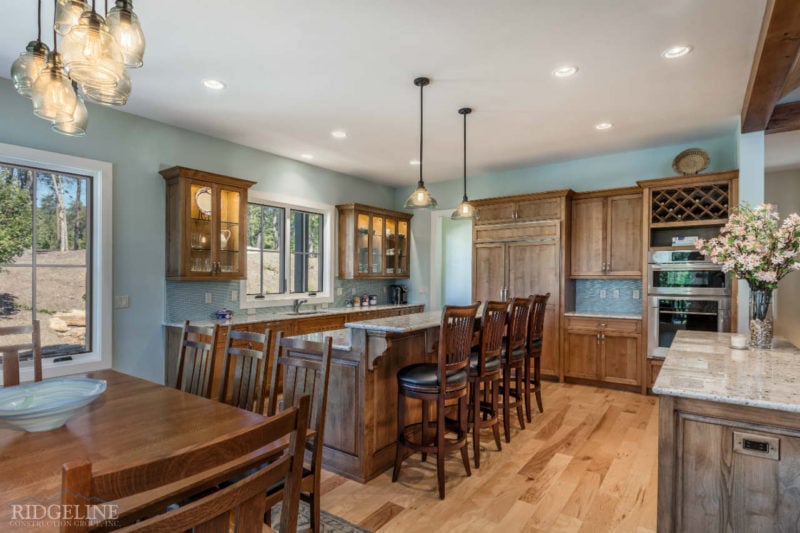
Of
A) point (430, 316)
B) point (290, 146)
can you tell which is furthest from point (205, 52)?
point (430, 316)

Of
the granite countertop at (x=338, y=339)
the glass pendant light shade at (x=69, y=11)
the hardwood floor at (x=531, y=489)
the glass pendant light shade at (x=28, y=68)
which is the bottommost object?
the hardwood floor at (x=531, y=489)

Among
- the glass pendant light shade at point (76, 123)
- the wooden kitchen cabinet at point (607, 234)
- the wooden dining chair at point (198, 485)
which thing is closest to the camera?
the wooden dining chair at point (198, 485)

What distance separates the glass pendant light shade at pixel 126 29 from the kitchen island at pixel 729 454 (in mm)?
2329

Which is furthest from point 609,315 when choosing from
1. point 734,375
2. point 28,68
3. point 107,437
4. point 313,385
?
point 28,68

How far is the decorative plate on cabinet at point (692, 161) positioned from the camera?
14.7 feet

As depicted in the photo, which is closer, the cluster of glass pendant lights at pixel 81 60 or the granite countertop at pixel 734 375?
the cluster of glass pendant lights at pixel 81 60

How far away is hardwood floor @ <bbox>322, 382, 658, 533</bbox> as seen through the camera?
2.32 meters

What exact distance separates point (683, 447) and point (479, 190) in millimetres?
4945

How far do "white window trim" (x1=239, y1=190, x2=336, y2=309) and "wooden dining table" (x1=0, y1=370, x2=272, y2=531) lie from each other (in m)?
2.94

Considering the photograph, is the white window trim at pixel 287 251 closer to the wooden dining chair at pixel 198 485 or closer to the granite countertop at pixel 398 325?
the granite countertop at pixel 398 325

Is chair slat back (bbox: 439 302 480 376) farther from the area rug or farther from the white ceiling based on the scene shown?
the white ceiling

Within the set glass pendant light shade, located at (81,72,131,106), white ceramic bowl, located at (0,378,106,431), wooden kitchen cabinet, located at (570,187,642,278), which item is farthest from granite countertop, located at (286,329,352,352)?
wooden kitchen cabinet, located at (570,187,642,278)

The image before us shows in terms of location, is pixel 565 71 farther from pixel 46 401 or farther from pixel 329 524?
pixel 46 401

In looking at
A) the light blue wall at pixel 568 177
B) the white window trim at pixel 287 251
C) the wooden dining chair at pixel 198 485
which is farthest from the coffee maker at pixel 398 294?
the wooden dining chair at pixel 198 485
